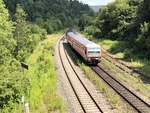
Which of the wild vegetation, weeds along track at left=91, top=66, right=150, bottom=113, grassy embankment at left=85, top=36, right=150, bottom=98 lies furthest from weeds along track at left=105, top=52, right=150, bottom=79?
weeds along track at left=91, top=66, right=150, bottom=113

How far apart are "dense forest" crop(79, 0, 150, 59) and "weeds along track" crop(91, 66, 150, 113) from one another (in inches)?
388

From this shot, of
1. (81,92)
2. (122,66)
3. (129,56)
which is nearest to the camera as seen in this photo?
(81,92)

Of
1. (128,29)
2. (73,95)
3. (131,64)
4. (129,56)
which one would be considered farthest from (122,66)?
(128,29)

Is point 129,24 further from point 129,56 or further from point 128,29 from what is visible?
point 129,56

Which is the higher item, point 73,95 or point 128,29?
point 128,29

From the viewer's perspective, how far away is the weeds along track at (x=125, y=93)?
24881 millimetres

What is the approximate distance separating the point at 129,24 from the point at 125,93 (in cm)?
3071

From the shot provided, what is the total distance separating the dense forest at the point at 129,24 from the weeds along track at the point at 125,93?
9856 millimetres

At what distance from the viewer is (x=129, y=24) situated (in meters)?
58.5

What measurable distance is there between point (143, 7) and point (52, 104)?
1194 inches

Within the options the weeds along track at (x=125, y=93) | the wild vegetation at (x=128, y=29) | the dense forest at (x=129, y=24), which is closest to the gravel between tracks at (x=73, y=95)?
the weeds along track at (x=125, y=93)

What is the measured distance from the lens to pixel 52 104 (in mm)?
25969

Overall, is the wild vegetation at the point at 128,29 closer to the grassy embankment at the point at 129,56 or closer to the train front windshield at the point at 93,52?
the grassy embankment at the point at 129,56

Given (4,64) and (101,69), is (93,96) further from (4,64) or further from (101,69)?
(101,69)
